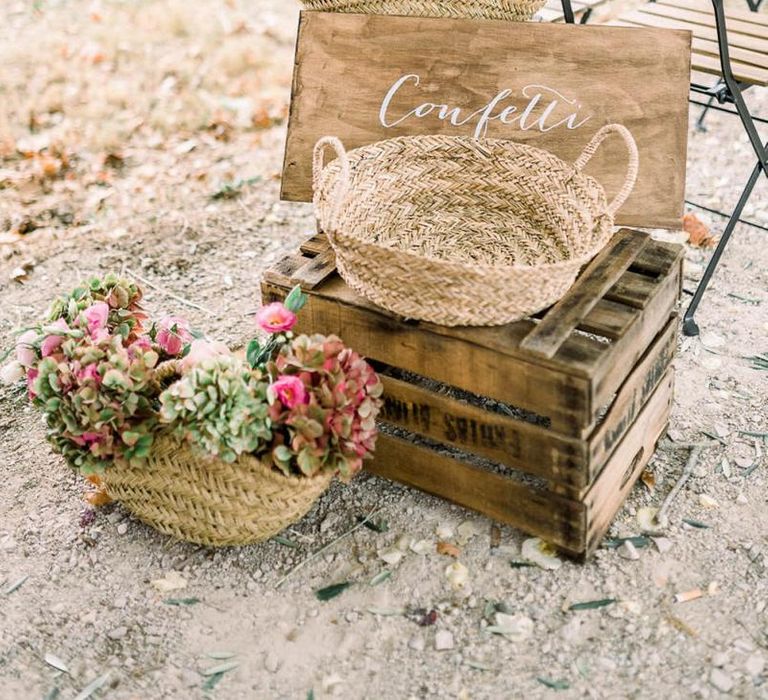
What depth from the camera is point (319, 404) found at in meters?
1.94

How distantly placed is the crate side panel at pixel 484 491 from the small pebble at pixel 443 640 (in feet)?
1.06

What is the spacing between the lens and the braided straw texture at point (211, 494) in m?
Answer: 1.99

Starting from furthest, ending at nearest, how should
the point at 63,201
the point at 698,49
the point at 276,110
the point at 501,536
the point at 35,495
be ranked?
the point at 276,110 < the point at 63,201 < the point at 698,49 < the point at 35,495 < the point at 501,536

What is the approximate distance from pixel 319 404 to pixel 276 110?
2.82m

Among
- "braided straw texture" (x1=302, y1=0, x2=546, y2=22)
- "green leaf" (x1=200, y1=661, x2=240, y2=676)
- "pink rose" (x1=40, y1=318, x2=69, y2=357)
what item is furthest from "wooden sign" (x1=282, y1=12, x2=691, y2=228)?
"green leaf" (x1=200, y1=661, x2=240, y2=676)

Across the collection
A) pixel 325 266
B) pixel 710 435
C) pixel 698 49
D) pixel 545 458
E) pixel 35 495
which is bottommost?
pixel 35 495

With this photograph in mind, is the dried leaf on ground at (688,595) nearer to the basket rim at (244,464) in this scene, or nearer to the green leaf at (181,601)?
the basket rim at (244,464)

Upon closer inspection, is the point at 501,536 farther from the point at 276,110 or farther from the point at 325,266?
the point at 276,110

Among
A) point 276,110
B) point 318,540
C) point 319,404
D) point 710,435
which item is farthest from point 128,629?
point 276,110

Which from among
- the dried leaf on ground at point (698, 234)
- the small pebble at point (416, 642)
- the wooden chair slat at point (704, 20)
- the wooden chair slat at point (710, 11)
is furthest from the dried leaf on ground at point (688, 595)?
the wooden chair slat at point (710, 11)

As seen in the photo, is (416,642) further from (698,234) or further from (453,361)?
(698,234)

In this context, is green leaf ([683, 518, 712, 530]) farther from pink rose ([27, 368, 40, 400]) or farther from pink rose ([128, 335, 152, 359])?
pink rose ([27, 368, 40, 400])

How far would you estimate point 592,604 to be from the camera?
2.00 metres

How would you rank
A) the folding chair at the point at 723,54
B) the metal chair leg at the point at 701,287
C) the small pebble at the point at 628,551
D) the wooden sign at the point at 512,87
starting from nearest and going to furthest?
the small pebble at the point at 628,551, the wooden sign at the point at 512,87, the folding chair at the point at 723,54, the metal chair leg at the point at 701,287
